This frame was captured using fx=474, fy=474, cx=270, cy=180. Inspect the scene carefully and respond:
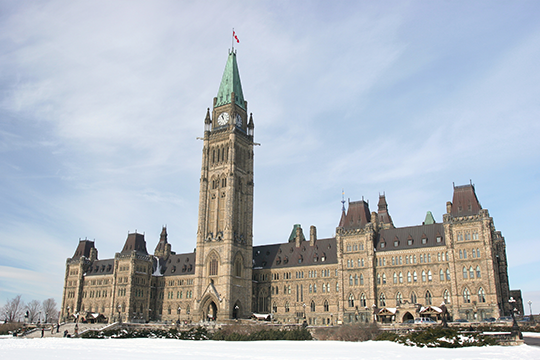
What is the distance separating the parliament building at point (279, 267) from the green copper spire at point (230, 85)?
0.31 m

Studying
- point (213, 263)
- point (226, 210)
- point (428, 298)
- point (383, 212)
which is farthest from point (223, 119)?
point (428, 298)

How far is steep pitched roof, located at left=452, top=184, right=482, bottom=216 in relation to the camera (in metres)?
77.2

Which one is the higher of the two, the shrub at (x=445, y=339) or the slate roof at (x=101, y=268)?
the slate roof at (x=101, y=268)

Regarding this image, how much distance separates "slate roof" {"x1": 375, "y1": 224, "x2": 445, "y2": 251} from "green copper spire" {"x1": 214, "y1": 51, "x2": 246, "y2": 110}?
45210 millimetres

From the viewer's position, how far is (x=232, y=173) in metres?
99.1

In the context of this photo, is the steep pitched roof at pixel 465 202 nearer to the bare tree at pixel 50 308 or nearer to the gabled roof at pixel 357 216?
the gabled roof at pixel 357 216

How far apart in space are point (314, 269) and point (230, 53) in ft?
178

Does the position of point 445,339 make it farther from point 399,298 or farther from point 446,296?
point 399,298

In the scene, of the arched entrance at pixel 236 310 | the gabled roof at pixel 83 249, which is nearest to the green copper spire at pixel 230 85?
the arched entrance at pixel 236 310

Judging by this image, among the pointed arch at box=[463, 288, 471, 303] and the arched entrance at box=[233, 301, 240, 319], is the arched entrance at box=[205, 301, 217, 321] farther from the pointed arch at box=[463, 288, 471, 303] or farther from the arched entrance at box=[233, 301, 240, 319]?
the pointed arch at box=[463, 288, 471, 303]

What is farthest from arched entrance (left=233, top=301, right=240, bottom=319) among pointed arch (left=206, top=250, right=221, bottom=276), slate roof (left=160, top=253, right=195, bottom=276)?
slate roof (left=160, top=253, right=195, bottom=276)

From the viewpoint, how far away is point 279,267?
98875mm

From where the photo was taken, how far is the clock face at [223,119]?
4161 inches

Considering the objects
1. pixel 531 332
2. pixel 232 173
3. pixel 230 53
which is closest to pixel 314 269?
pixel 232 173
